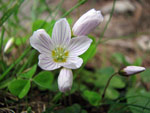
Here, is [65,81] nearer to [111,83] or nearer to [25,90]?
[25,90]

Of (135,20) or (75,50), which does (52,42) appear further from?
(135,20)

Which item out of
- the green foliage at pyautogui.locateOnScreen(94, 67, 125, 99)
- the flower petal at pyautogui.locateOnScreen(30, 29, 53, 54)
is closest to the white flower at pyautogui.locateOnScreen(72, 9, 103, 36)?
the flower petal at pyautogui.locateOnScreen(30, 29, 53, 54)

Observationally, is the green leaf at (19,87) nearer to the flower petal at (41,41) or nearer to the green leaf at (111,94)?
the flower petal at (41,41)

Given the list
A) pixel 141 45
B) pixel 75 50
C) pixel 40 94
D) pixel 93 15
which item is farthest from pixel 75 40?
pixel 141 45

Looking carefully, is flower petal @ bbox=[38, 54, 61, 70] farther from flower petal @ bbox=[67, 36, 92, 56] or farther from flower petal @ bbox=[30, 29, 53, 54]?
flower petal @ bbox=[67, 36, 92, 56]

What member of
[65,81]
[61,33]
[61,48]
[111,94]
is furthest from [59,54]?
[111,94]

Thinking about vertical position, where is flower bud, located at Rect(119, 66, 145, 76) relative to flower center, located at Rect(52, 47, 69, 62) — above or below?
below
